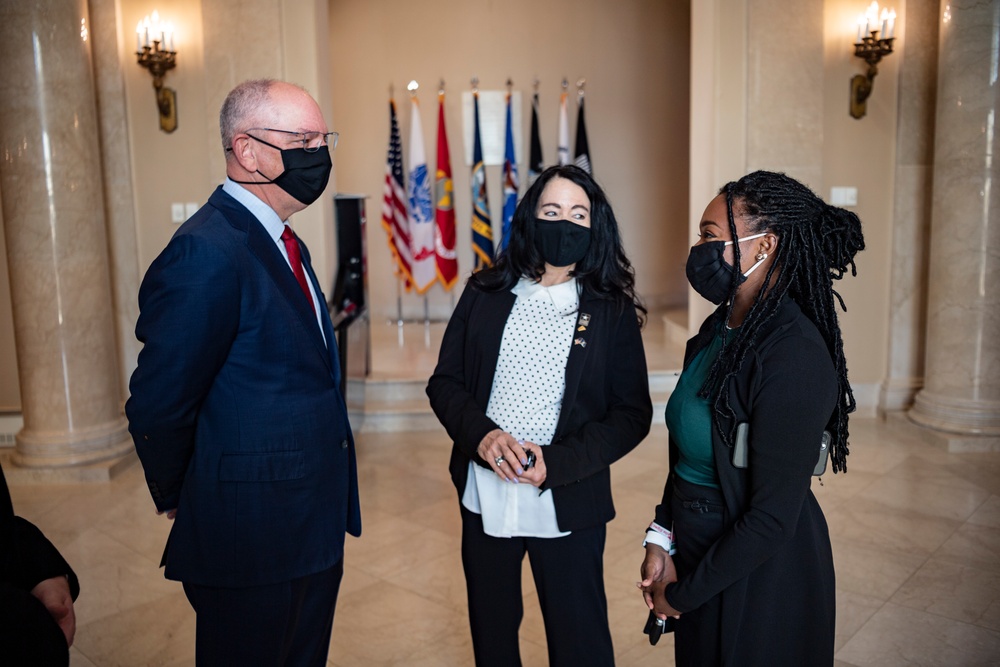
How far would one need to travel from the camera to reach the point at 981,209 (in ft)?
17.0

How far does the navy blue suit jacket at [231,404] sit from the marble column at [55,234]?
3.41 m

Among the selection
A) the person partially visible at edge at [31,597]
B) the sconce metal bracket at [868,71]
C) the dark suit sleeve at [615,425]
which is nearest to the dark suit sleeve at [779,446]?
the dark suit sleeve at [615,425]

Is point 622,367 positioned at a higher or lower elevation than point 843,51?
lower

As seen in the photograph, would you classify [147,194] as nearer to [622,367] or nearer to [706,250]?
[622,367]

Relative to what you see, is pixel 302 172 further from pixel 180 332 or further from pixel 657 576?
pixel 657 576

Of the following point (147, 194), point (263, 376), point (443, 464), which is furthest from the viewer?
point (147, 194)

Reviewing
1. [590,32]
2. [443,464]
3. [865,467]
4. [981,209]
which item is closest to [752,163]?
[981,209]

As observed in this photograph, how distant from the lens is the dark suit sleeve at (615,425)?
2.05 m

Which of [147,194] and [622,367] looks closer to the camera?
[622,367]

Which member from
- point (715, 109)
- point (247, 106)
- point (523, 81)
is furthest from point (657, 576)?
point (523, 81)

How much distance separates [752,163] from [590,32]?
3.99m

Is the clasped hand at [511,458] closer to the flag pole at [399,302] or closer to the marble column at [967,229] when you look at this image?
the marble column at [967,229]

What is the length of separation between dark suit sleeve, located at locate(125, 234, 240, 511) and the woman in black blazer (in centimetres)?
68

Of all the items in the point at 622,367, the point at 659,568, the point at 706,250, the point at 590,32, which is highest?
the point at 590,32
